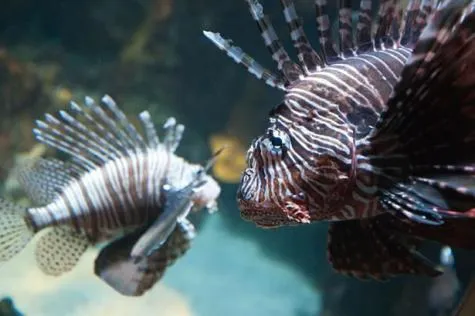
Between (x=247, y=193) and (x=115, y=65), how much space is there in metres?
5.48

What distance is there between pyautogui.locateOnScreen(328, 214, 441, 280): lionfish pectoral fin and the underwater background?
123 inches

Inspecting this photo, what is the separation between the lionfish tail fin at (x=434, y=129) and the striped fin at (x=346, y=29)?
38 centimetres

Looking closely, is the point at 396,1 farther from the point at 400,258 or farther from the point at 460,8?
the point at 400,258

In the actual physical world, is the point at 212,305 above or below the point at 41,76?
below

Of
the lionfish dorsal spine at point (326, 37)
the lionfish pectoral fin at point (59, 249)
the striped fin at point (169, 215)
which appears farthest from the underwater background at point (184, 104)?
the lionfish dorsal spine at point (326, 37)

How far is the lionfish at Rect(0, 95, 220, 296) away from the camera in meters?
3.09

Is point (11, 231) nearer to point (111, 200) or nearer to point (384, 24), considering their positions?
point (111, 200)

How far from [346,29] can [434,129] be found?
46 cm

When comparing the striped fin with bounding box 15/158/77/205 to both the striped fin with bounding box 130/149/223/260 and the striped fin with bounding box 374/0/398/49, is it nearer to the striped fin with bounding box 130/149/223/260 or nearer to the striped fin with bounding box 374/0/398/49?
the striped fin with bounding box 130/149/223/260

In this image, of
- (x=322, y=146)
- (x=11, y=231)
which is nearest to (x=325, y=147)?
(x=322, y=146)

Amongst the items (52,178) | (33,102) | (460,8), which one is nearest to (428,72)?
(460,8)

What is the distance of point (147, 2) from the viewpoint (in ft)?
21.0

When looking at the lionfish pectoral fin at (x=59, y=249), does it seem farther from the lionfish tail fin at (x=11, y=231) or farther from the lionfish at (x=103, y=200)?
the lionfish tail fin at (x=11, y=231)

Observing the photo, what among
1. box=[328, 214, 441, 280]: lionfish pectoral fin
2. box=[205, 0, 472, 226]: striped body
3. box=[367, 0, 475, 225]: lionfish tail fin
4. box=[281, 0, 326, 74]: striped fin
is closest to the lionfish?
box=[328, 214, 441, 280]: lionfish pectoral fin
